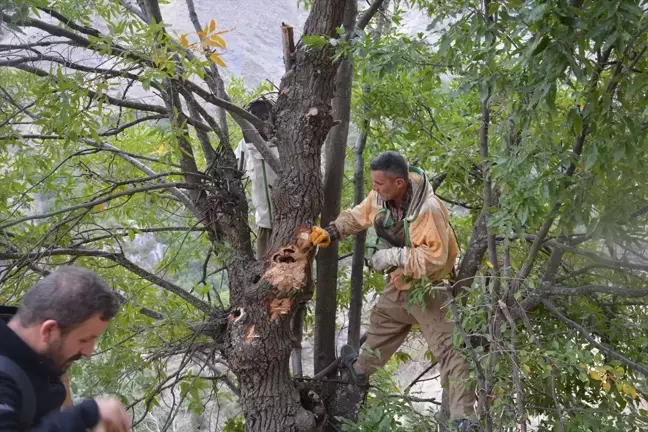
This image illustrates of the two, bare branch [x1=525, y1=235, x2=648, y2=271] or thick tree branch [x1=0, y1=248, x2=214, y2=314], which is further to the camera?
thick tree branch [x1=0, y1=248, x2=214, y2=314]

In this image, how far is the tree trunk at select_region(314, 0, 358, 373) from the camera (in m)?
4.84

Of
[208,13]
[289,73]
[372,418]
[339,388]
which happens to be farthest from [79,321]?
[208,13]

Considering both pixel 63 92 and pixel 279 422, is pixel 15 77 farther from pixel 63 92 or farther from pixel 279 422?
pixel 279 422

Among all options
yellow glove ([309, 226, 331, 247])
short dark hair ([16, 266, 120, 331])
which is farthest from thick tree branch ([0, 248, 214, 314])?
short dark hair ([16, 266, 120, 331])

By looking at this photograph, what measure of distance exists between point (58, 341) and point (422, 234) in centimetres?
257

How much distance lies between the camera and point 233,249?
444 cm

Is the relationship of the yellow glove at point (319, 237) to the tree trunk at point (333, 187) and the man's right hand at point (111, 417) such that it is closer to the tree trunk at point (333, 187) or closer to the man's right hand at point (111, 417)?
the tree trunk at point (333, 187)

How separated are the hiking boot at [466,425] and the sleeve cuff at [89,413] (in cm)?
229

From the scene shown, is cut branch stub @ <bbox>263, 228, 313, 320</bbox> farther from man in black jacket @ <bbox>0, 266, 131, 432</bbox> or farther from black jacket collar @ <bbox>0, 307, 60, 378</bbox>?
black jacket collar @ <bbox>0, 307, 60, 378</bbox>

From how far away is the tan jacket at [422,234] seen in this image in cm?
405

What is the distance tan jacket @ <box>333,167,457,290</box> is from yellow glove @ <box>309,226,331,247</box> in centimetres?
28

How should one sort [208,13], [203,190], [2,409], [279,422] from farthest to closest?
[208,13]
[203,190]
[279,422]
[2,409]

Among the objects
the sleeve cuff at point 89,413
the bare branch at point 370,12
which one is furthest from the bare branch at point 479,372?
the bare branch at point 370,12

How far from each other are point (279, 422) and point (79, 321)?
250 cm
